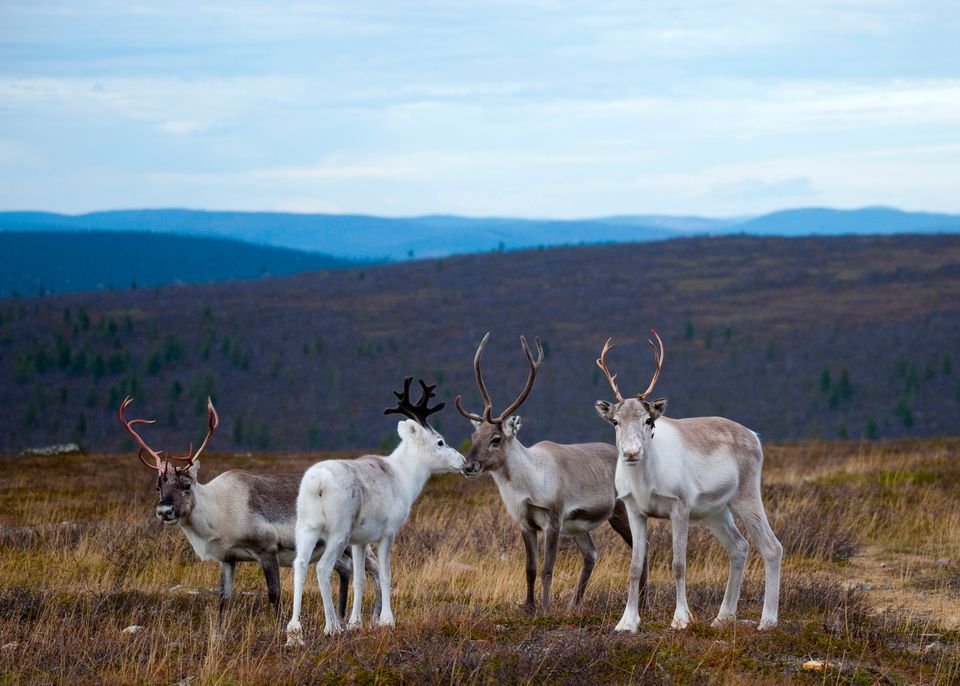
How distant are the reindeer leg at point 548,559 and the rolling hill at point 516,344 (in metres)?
51.3

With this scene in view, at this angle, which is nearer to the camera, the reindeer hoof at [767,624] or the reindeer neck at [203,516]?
the reindeer hoof at [767,624]

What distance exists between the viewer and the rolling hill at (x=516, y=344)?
81.5 metres

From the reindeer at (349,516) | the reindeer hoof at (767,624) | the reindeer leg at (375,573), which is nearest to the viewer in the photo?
the reindeer hoof at (767,624)

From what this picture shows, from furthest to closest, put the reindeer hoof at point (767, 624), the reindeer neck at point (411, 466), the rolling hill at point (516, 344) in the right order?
1. the rolling hill at point (516, 344)
2. the reindeer neck at point (411, 466)
3. the reindeer hoof at point (767, 624)

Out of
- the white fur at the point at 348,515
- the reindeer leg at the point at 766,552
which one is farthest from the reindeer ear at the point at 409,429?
Answer: the reindeer leg at the point at 766,552

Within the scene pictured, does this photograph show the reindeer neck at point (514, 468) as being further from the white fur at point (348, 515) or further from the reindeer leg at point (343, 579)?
the reindeer leg at point (343, 579)

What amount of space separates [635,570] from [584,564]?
7.08ft

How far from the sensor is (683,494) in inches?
355

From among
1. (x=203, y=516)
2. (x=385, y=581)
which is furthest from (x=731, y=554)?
(x=203, y=516)

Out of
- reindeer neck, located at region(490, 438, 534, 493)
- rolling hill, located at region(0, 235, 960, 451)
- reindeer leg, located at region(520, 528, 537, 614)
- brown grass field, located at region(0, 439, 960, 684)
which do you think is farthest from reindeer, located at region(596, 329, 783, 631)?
rolling hill, located at region(0, 235, 960, 451)

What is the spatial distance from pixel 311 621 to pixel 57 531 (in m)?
6.09

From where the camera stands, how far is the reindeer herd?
901 cm

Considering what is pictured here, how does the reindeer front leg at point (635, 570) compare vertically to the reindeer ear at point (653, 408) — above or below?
below

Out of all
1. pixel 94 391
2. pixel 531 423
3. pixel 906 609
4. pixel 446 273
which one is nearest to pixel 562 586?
pixel 906 609
